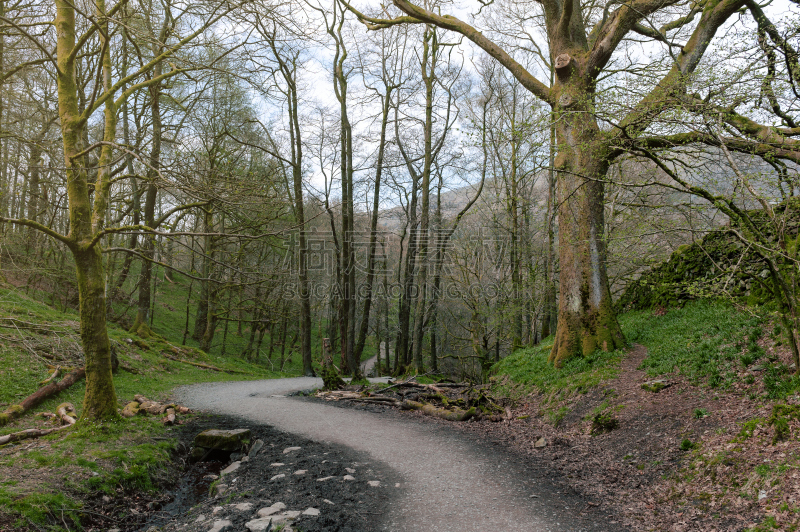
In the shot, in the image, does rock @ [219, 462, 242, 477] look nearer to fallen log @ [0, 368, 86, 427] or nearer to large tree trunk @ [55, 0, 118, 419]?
large tree trunk @ [55, 0, 118, 419]

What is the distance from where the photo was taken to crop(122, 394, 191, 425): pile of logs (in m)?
7.34

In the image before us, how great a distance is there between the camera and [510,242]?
16.8 metres

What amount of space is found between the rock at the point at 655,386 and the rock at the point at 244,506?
17.9 feet

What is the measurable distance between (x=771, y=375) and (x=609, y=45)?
257 inches

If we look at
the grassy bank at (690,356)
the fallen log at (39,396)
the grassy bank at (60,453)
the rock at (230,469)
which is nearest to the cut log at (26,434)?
the grassy bank at (60,453)

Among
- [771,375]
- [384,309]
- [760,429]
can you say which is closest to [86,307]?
[760,429]

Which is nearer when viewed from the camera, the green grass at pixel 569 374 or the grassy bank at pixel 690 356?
the grassy bank at pixel 690 356

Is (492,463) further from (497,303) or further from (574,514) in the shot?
(497,303)

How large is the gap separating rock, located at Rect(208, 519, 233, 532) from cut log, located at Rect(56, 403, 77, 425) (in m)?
3.96

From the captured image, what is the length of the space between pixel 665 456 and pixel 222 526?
450 centimetres

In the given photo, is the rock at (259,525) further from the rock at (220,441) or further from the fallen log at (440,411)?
the fallen log at (440,411)

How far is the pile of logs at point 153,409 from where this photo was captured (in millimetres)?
7338

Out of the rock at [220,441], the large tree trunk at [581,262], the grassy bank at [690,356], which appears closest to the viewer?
the grassy bank at [690,356]

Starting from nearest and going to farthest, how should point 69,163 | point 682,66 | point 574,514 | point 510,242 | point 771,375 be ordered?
1. point 574,514
2. point 771,375
3. point 69,163
4. point 682,66
5. point 510,242
